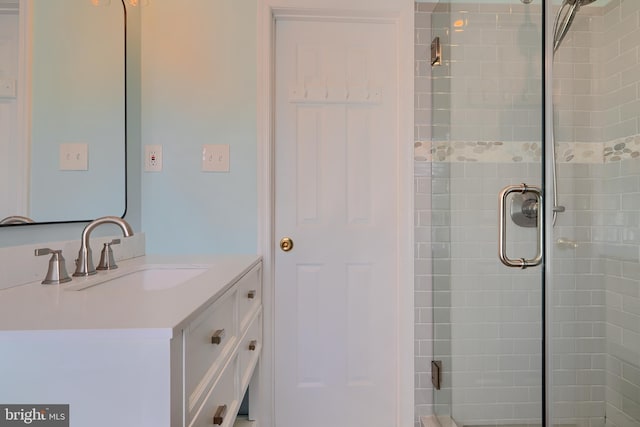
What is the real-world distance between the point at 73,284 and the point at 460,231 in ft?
5.02

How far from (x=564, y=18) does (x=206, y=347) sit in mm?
1812

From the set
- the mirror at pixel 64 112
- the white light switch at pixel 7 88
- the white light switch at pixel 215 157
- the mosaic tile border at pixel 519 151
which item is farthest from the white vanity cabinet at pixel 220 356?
the mosaic tile border at pixel 519 151

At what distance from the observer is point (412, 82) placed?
158 centimetres

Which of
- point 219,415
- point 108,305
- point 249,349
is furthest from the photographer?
point 249,349

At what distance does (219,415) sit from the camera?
0.80 m

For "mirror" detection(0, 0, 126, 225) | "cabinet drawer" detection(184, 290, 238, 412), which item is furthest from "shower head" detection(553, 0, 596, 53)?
"mirror" detection(0, 0, 126, 225)

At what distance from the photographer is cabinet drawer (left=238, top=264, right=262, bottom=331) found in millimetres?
1114

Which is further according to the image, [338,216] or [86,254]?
[338,216]

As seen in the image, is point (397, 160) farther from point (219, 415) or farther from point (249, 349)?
point (219, 415)

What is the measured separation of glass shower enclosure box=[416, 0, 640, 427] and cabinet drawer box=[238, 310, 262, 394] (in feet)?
2.87

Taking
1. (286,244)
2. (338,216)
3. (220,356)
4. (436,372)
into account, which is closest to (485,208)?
(338,216)

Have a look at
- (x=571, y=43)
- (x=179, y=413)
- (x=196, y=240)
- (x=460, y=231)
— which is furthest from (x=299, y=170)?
(x=571, y=43)

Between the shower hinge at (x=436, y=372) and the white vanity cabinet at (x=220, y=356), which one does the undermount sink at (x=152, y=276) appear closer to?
the white vanity cabinet at (x=220, y=356)

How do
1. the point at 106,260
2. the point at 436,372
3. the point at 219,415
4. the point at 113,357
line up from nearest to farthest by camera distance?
the point at 113,357, the point at 219,415, the point at 106,260, the point at 436,372
